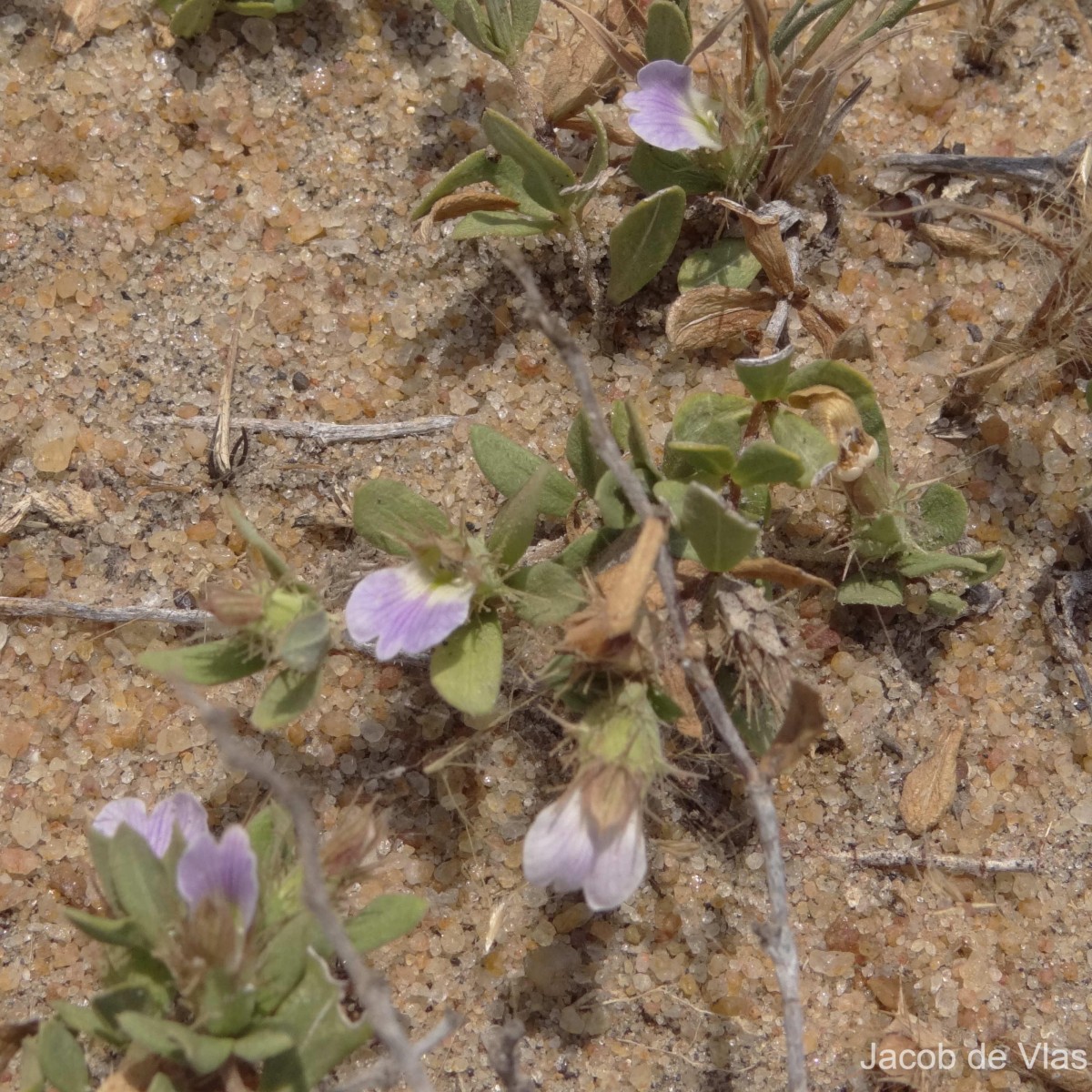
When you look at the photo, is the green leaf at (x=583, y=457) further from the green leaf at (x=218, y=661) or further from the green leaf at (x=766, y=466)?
the green leaf at (x=218, y=661)

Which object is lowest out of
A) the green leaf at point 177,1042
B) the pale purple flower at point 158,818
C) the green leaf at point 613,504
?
the green leaf at point 177,1042

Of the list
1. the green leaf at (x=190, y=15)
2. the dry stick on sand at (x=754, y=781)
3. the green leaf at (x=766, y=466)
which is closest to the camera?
the dry stick on sand at (x=754, y=781)

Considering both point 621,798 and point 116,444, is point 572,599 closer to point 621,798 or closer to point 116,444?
point 621,798

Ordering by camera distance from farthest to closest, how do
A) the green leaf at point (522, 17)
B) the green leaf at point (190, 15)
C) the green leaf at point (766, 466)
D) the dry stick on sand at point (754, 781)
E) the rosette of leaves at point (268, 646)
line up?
the green leaf at point (190, 15)
the green leaf at point (522, 17)
the green leaf at point (766, 466)
the rosette of leaves at point (268, 646)
the dry stick on sand at point (754, 781)

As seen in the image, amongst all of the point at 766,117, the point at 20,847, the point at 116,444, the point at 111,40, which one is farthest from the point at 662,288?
the point at 20,847

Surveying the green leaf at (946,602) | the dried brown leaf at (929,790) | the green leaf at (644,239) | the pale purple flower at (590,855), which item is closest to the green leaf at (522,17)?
→ the green leaf at (644,239)

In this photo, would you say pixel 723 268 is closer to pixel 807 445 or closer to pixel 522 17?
pixel 807 445

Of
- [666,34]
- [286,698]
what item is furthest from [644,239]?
[286,698]

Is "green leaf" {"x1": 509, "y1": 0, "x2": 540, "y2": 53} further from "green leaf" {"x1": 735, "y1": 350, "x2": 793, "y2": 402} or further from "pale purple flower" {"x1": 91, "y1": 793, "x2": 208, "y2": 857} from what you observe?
"pale purple flower" {"x1": 91, "y1": 793, "x2": 208, "y2": 857}
